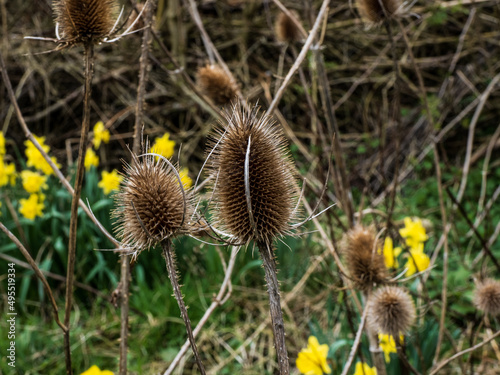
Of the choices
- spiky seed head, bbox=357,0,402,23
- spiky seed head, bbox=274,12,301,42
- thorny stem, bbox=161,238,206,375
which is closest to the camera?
thorny stem, bbox=161,238,206,375

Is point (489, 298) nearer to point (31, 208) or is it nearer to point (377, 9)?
point (377, 9)

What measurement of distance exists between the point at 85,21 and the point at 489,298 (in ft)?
5.60

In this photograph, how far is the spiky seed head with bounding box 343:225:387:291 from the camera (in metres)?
1.67

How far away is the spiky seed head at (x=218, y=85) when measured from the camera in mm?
2188

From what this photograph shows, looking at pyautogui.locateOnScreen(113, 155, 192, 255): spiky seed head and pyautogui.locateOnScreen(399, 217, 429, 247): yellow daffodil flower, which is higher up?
pyautogui.locateOnScreen(399, 217, 429, 247): yellow daffodil flower

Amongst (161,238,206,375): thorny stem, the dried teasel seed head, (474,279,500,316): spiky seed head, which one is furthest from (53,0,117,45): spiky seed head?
(474,279,500,316): spiky seed head

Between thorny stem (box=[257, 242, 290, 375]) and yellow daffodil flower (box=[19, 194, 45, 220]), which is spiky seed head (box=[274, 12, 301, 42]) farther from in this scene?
yellow daffodil flower (box=[19, 194, 45, 220])

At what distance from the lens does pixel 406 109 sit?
5.14 m

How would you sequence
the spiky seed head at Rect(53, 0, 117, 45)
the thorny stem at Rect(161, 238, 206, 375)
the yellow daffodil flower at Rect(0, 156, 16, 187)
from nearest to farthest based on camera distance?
1. the thorny stem at Rect(161, 238, 206, 375)
2. the spiky seed head at Rect(53, 0, 117, 45)
3. the yellow daffodil flower at Rect(0, 156, 16, 187)

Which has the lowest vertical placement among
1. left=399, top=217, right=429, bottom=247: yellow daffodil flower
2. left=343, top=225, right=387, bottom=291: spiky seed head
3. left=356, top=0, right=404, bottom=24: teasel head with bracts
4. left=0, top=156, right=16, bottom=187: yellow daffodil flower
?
left=343, top=225, right=387, bottom=291: spiky seed head

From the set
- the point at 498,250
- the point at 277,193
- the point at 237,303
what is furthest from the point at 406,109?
the point at 277,193

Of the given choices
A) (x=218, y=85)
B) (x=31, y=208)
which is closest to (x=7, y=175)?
(x=31, y=208)

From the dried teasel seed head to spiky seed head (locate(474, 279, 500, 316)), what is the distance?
0.41m

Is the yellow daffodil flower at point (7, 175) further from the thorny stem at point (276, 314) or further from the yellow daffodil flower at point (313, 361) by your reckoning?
the thorny stem at point (276, 314)
